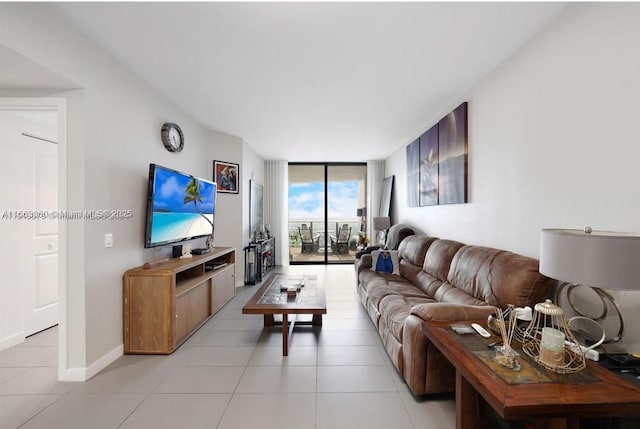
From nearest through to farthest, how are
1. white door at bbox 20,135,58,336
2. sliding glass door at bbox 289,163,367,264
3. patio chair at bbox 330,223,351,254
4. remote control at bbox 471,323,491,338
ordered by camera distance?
remote control at bbox 471,323,491,338, white door at bbox 20,135,58,336, sliding glass door at bbox 289,163,367,264, patio chair at bbox 330,223,351,254

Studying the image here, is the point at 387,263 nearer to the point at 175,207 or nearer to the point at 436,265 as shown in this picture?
the point at 436,265

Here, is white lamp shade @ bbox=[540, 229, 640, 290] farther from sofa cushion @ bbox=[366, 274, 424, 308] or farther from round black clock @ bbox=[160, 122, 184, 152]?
round black clock @ bbox=[160, 122, 184, 152]

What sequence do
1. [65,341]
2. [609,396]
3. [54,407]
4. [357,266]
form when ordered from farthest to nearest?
1. [357,266]
2. [65,341]
3. [54,407]
4. [609,396]

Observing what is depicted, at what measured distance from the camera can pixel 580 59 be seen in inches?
67.4

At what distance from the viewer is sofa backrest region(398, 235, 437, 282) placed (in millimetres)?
3652

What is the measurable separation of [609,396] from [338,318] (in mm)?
2650

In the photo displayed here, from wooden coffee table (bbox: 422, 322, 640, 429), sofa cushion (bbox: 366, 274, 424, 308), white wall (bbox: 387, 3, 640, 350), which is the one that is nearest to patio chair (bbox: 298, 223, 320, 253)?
sofa cushion (bbox: 366, 274, 424, 308)

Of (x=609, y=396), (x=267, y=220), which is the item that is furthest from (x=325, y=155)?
(x=609, y=396)

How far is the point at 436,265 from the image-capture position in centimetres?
312

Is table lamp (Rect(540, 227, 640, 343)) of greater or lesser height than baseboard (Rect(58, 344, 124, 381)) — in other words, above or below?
above

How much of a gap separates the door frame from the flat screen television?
→ 0.65 meters

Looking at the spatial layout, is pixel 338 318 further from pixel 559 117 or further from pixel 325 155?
pixel 325 155

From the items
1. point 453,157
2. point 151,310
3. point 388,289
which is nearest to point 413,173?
point 453,157

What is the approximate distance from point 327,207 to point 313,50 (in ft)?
16.7
